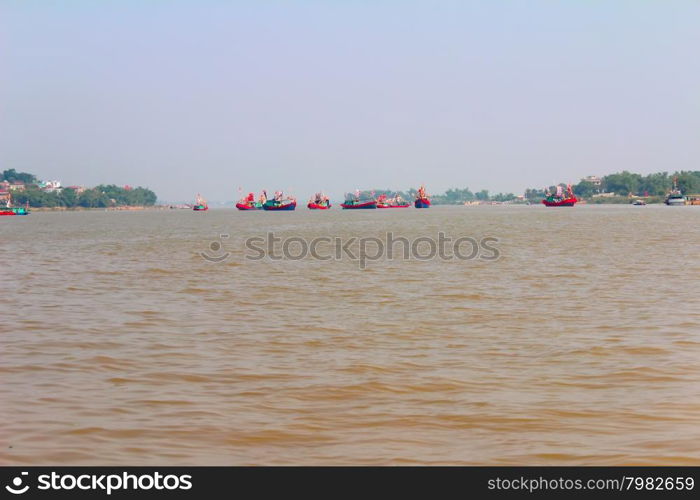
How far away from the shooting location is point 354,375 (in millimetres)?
9391

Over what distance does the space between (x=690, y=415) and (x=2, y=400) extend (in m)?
6.64

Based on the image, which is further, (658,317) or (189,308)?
(189,308)

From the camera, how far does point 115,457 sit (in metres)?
6.43

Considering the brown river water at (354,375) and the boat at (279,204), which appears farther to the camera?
the boat at (279,204)

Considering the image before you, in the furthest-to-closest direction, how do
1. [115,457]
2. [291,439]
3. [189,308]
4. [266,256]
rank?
[266,256] < [189,308] < [291,439] < [115,457]

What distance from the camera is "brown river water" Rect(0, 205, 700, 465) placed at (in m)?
6.70

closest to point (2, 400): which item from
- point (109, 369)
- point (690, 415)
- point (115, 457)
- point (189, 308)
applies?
point (109, 369)

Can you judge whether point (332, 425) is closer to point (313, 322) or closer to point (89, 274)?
point (313, 322)

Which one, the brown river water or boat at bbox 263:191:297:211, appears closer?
the brown river water

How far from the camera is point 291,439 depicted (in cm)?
694

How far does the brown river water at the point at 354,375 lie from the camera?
6.70m

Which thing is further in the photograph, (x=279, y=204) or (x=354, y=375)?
(x=279, y=204)

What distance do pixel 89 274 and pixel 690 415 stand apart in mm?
20022

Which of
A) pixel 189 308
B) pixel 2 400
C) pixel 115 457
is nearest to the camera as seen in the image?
pixel 115 457
